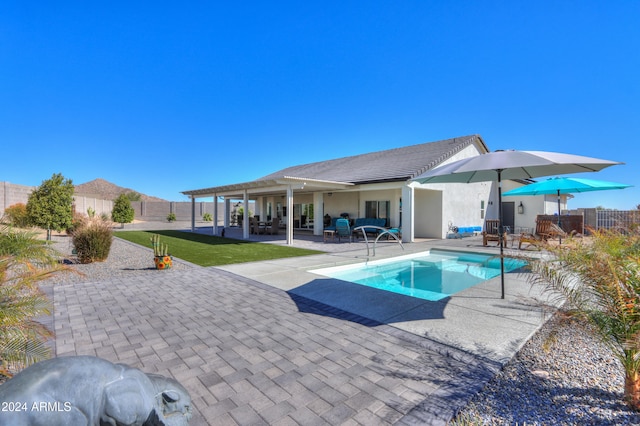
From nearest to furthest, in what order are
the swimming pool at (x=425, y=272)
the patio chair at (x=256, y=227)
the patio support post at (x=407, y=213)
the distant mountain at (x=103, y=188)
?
the swimming pool at (x=425, y=272)
the patio support post at (x=407, y=213)
the patio chair at (x=256, y=227)
the distant mountain at (x=103, y=188)

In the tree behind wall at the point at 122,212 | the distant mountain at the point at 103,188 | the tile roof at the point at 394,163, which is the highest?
the distant mountain at the point at 103,188

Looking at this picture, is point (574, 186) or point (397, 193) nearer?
point (574, 186)

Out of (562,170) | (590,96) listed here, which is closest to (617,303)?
(562,170)

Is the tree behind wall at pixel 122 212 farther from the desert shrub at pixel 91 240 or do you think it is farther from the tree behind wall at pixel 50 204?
the desert shrub at pixel 91 240

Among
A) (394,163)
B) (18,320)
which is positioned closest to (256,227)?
(394,163)

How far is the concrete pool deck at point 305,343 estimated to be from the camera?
247 centimetres

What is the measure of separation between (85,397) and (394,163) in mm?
19239

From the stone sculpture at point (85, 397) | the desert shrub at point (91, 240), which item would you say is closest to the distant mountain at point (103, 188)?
the desert shrub at point (91, 240)

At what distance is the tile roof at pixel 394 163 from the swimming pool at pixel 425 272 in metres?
5.36

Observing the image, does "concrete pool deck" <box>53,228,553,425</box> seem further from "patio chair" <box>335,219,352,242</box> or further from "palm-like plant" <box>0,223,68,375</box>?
"patio chair" <box>335,219,352,242</box>

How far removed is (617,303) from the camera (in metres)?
2.26

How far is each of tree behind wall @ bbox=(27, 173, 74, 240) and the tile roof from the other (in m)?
12.1

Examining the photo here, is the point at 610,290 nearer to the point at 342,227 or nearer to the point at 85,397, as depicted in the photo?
the point at 85,397

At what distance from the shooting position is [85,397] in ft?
4.36
